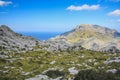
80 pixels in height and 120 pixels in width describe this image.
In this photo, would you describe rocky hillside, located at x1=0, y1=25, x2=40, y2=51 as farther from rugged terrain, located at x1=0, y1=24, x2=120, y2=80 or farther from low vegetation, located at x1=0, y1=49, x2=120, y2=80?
low vegetation, located at x1=0, y1=49, x2=120, y2=80

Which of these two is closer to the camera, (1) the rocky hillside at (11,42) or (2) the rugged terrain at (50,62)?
(2) the rugged terrain at (50,62)

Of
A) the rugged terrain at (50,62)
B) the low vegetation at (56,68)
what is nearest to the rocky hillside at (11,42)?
the rugged terrain at (50,62)

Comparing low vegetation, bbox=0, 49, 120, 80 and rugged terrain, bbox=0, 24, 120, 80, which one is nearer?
low vegetation, bbox=0, 49, 120, 80

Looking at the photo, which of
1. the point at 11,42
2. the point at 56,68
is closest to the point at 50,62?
the point at 56,68

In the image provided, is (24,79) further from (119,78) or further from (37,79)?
(119,78)

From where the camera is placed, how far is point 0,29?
13900cm

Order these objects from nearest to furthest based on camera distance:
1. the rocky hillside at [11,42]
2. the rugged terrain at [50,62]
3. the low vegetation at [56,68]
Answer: the low vegetation at [56,68] → the rugged terrain at [50,62] → the rocky hillside at [11,42]

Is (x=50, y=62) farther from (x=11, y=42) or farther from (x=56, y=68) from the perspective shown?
(x=11, y=42)

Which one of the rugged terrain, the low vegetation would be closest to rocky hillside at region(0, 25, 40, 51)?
the rugged terrain

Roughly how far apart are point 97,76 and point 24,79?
20.6m

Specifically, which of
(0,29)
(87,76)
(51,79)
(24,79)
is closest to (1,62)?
(24,79)

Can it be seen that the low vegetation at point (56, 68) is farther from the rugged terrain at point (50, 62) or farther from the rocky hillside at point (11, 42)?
the rocky hillside at point (11, 42)

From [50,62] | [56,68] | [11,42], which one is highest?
[11,42]

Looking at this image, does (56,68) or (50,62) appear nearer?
(56,68)
